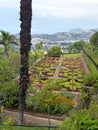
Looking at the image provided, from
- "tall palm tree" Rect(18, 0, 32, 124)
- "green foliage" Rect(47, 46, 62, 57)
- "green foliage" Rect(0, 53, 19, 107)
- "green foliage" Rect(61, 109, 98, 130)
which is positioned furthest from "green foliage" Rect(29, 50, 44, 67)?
"green foliage" Rect(47, 46, 62, 57)

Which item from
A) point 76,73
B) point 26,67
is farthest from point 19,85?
point 76,73

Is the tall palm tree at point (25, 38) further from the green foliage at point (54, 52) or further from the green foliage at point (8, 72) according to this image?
the green foliage at point (54, 52)

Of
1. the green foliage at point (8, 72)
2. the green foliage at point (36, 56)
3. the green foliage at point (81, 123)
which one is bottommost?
the green foliage at point (81, 123)

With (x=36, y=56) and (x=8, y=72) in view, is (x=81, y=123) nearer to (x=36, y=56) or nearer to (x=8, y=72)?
(x=36, y=56)

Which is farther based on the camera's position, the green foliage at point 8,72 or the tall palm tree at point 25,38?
the tall palm tree at point 25,38

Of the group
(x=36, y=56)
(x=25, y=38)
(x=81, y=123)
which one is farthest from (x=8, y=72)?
(x=81, y=123)

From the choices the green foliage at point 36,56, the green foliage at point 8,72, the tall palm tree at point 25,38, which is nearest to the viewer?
the green foliage at point 36,56

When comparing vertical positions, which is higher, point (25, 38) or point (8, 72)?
point (25, 38)

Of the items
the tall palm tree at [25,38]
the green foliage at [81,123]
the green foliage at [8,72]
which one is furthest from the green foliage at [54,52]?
the green foliage at [81,123]

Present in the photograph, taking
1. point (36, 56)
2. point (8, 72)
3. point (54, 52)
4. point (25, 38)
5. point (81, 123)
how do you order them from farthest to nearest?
1. point (54, 52)
2. point (25, 38)
3. point (8, 72)
4. point (36, 56)
5. point (81, 123)

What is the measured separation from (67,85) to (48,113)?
11360 mm

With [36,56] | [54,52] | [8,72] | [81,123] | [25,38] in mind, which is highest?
[25,38]

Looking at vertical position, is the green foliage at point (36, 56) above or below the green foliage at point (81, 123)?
above

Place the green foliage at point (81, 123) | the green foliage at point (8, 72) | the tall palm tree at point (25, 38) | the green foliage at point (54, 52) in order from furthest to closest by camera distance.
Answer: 1. the green foliage at point (54, 52)
2. the tall palm tree at point (25, 38)
3. the green foliage at point (8, 72)
4. the green foliage at point (81, 123)
